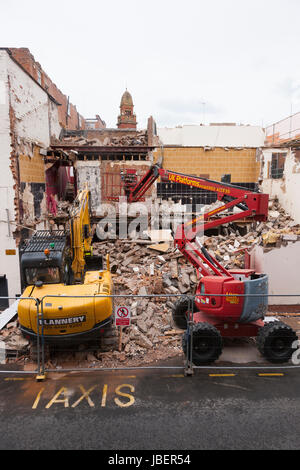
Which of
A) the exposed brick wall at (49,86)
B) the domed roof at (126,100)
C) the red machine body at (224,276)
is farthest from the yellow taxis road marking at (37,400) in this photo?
the domed roof at (126,100)

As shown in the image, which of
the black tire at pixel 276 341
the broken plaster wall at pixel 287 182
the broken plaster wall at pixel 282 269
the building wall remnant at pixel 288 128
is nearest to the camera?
the black tire at pixel 276 341

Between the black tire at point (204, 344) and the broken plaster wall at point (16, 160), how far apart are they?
10.6 meters

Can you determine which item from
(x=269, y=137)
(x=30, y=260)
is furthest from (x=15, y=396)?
(x=269, y=137)

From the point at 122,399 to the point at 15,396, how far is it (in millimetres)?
2440

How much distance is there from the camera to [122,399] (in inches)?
247

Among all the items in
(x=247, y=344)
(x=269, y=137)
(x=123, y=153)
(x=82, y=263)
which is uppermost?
(x=269, y=137)

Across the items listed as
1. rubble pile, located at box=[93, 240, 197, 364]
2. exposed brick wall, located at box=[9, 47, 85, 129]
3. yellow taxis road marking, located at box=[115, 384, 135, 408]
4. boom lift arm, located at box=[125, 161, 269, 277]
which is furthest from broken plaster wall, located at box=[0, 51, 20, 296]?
yellow taxis road marking, located at box=[115, 384, 135, 408]

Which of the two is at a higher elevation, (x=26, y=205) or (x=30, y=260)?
(x=26, y=205)

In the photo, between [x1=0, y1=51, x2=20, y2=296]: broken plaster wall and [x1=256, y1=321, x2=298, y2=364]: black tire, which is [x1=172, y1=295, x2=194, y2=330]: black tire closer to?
[x1=256, y1=321, x2=298, y2=364]: black tire

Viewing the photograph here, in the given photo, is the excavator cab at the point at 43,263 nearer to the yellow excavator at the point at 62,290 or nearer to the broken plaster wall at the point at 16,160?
the yellow excavator at the point at 62,290

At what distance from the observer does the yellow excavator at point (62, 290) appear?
711 cm

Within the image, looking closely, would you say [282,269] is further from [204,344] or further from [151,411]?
[151,411]

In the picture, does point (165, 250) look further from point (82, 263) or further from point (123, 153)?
point (123, 153)

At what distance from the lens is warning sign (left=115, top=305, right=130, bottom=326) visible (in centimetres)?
756
